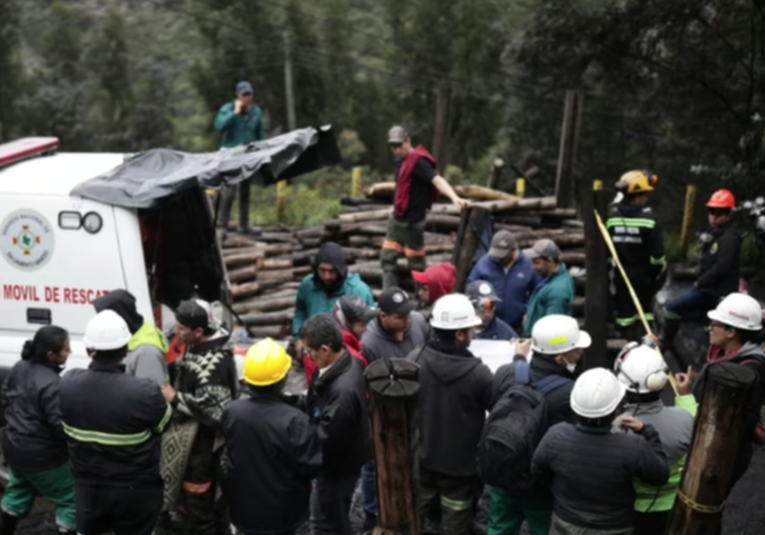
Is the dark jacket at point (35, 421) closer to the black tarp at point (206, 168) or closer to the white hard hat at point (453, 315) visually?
the black tarp at point (206, 168)

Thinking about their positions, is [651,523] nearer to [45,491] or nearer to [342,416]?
[342,416]

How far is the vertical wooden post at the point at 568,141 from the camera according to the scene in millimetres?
12227

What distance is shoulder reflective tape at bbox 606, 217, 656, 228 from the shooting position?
29.4ft

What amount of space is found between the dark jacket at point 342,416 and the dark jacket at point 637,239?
4.24 metres

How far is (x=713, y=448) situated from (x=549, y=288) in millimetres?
3487

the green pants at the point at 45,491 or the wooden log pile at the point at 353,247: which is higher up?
the wooden log pile at the point at 353,247

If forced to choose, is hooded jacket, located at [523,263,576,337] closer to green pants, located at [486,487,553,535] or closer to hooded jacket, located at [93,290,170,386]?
green pants, located at [486,487,553,535]

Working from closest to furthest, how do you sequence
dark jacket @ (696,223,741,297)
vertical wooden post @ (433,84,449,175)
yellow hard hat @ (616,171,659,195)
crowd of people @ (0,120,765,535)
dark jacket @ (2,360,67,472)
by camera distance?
crowd of people @ (0,120,765,535) < dark jacket @ (2,360,67,472) < dark jacket @ (696,223,741,297) < yellow hard hat @ (616,171,659,195) < vertical wooden post @ (433,84,449,175)

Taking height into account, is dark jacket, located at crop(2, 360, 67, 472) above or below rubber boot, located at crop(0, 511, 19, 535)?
above

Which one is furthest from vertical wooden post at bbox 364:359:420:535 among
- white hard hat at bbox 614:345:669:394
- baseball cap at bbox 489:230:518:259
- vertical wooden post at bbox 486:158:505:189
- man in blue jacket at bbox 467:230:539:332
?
vertical wooden post at bbox 486:158:505:189

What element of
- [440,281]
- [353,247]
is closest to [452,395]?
[440,281]

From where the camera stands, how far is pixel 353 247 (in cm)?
1221

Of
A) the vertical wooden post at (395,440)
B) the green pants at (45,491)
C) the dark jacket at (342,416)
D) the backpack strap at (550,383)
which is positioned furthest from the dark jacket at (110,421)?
the backpack strap at (550,383)

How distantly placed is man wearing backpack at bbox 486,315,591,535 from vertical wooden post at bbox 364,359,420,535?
50 centimetres
